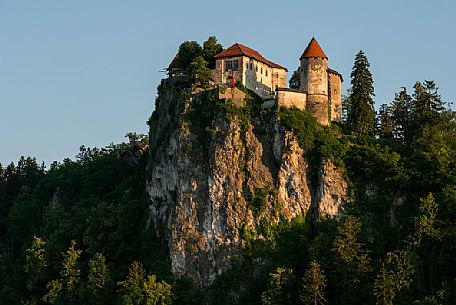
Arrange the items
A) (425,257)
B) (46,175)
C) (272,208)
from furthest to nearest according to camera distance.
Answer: (46,175), (272,208), (425,257)

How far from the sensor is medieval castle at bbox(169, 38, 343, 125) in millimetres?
92938

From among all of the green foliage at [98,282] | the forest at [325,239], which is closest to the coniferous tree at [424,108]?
the forest at [325,239]

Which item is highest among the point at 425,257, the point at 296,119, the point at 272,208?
the point at 296,119

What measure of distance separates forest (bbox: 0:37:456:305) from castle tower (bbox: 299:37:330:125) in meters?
1.49

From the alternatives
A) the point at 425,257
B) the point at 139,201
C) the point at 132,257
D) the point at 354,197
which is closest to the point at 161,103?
the point at 139,201

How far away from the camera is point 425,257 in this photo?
82.9 metres

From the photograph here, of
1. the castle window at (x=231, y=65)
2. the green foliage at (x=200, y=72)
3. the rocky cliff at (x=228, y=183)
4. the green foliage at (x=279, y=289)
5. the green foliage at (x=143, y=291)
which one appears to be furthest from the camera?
the castle window at (x=231, y=65)

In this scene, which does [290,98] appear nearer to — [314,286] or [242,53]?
[242,53]

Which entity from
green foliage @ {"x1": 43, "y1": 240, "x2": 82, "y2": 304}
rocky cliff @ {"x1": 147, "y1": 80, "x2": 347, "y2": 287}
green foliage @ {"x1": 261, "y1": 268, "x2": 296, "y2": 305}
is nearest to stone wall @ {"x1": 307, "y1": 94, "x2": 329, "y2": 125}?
rocky cliff @ {"x1": 147, "y1": 80, "x2": 347, "y2": 287}

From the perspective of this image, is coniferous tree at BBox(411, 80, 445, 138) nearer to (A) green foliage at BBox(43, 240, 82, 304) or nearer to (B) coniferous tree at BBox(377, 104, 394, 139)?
(B) coniferous tree at BBox(377, 104, 394, 139)

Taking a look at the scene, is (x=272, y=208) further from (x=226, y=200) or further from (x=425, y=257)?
(x=425, y=257)

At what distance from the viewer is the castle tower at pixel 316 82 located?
9306cm

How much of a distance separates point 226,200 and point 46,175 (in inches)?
1729

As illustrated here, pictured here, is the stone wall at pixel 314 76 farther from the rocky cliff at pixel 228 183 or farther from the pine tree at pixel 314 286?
the pine tree at pixel 314 286
